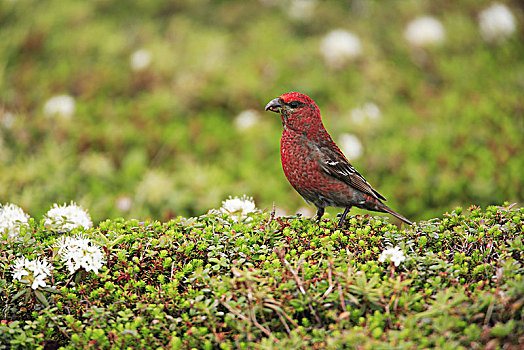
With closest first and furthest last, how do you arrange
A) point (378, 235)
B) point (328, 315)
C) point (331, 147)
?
point (328, 315) < point (378, 235) < point (331, 147)

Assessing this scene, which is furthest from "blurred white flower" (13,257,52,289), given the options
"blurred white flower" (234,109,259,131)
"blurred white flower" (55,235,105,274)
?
"blurred white flower" (234,109,259,131)

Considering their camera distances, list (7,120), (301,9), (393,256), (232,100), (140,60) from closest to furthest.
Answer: (393,256)
(7,120)
(232,100)
(140,60)
(301,9)

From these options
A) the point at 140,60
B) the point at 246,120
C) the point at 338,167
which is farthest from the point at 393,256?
the point at 140,60

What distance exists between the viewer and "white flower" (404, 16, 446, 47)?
25.9ft

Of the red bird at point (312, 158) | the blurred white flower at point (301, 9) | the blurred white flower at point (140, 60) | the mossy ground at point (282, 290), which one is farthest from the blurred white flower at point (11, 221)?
the blurred white flower at point (301, 9)

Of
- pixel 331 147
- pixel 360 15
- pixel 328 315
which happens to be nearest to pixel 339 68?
pixel 360 15

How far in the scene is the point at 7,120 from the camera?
241 inches

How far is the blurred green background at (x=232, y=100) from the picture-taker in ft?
19.0

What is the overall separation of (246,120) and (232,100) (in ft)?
1.73

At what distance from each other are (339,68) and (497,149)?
2.50 meters

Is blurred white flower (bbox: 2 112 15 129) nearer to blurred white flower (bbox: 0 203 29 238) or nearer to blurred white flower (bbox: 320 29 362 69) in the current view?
blurred white flower (bbox: 0 203 29 238)

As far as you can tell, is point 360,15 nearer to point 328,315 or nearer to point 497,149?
point 497,149

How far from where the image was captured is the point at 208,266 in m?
2.87

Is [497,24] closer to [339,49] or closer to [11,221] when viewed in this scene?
[339,49]
